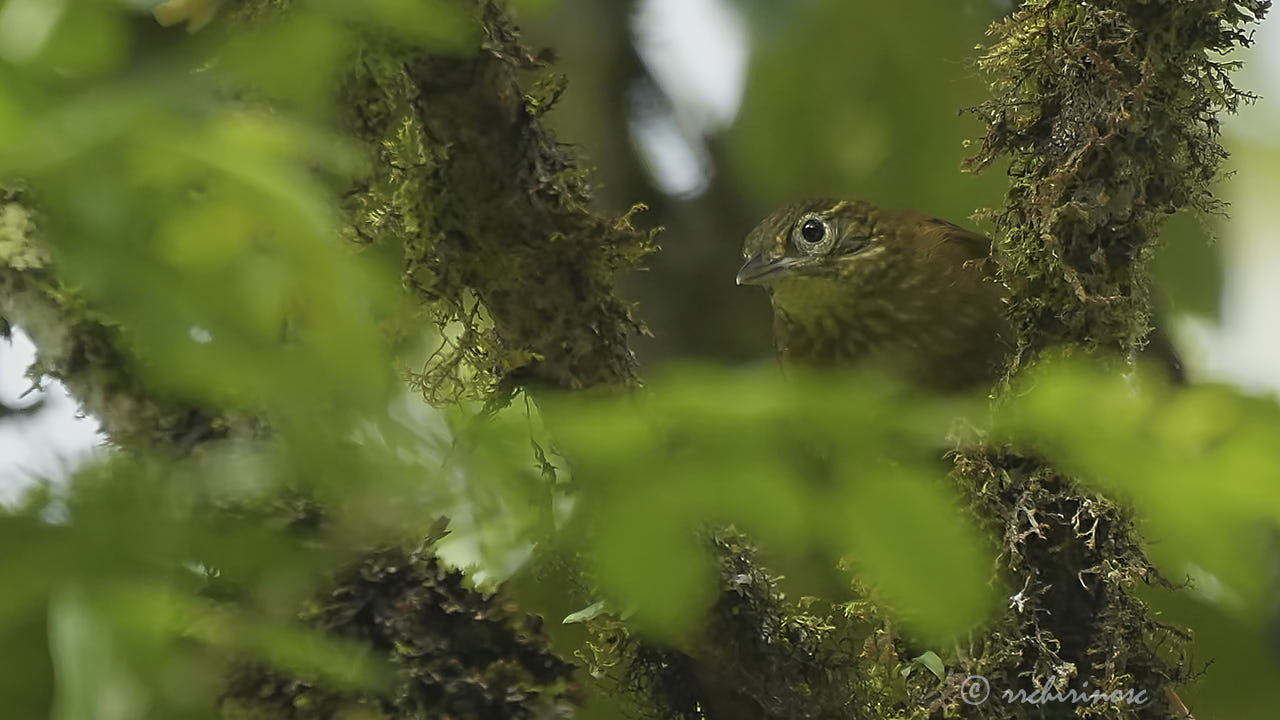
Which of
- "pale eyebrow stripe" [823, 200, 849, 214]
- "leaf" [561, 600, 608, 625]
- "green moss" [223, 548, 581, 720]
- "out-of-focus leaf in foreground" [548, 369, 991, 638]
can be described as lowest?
"green moss" [223, 548, 581, 720]

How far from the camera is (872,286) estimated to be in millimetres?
3410

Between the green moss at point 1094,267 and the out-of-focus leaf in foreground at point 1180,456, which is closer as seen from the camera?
the out-of-focus leaf in foreground at point 1180,456

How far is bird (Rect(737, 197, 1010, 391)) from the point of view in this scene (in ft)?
10.1

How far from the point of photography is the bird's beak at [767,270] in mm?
3486

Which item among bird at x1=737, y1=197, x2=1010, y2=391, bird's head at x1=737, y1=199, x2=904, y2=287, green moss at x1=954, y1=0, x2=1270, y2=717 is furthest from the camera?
bird's head at x1=737, y1=199, x2=904, y2=287

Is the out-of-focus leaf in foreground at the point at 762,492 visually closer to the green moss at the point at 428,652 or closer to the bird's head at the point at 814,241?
the green moss at the point at 428,652

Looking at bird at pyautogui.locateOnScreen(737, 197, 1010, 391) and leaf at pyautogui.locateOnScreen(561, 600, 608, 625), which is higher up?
bird at pyautogui.locateOnScreen(737, 197, 1010, 391)

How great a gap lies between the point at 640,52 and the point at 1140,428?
3208 mm

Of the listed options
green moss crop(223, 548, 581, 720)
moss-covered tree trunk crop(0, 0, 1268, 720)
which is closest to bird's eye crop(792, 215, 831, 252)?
moss-covered tree trunk crop(0, 0, 1268, 720)

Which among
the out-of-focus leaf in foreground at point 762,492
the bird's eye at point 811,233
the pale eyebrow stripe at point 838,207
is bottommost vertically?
the out-of-focus leaf in foreground at point 762,492

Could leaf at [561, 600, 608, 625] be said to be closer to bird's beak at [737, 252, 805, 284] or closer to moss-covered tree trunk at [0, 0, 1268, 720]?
moss-covered tree trunk at [0, 0, 1268, 720]

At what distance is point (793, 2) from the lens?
1338mm

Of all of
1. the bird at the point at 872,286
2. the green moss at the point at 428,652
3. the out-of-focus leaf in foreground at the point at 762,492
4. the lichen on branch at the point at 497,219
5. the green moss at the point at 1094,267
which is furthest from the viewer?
the bird at the point at 872,286

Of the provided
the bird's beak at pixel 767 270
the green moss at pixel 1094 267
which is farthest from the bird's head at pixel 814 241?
the green moss at pixel 1094 267
